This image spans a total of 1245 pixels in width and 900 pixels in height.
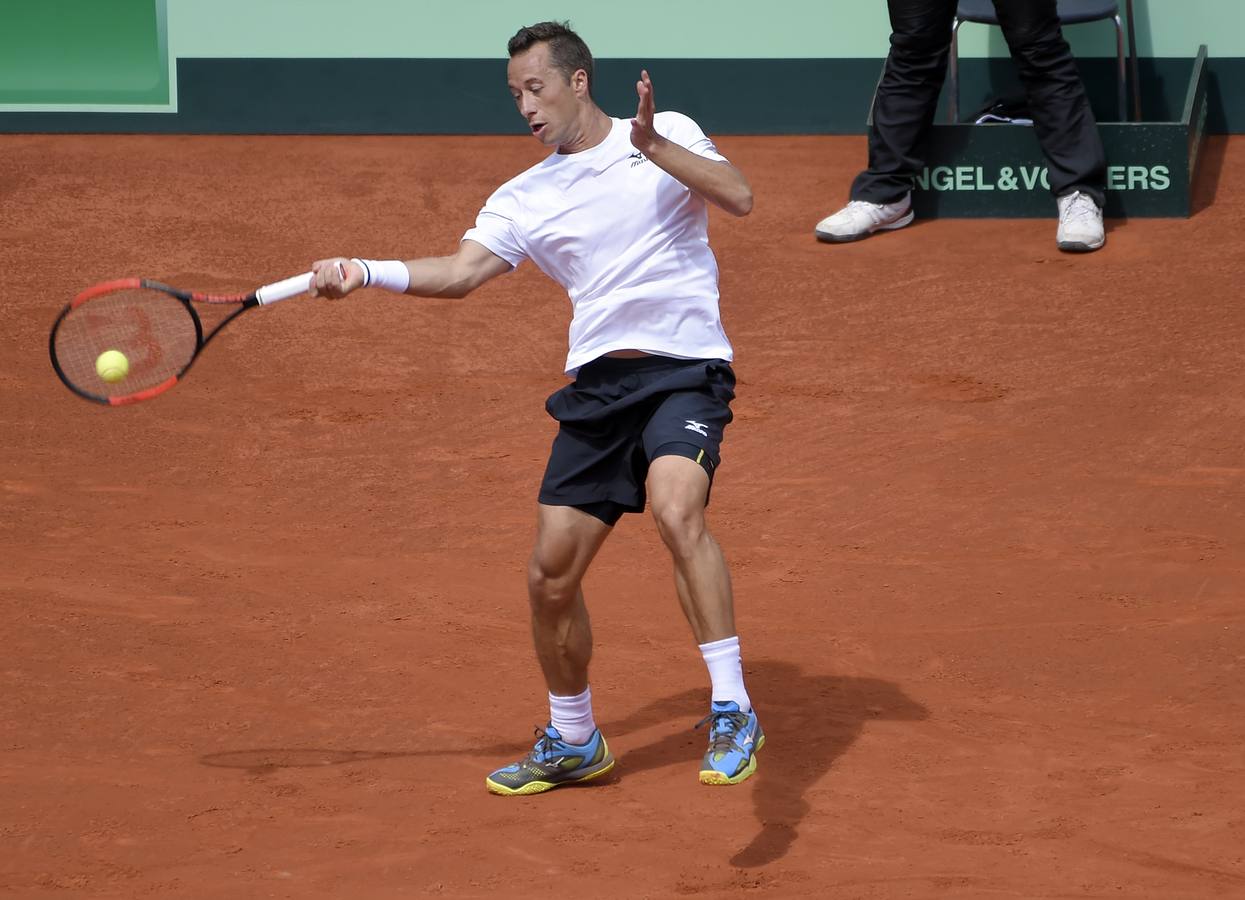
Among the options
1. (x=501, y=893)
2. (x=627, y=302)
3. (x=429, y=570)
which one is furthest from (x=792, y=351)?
(x=501, y=893)

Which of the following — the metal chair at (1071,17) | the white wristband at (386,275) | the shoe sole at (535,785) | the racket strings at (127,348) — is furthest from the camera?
the metal chair at (1071,17)

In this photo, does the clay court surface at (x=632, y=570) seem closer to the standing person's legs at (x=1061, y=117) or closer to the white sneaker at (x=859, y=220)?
the white sneaker at (x=859, y=220)

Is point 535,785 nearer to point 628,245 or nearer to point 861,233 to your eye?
point 628,245

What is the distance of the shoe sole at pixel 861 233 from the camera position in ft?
31.1

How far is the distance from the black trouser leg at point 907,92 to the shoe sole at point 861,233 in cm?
16

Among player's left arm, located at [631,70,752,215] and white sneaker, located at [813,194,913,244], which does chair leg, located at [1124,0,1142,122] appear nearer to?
white sneaker, located at [813,194,913,244]

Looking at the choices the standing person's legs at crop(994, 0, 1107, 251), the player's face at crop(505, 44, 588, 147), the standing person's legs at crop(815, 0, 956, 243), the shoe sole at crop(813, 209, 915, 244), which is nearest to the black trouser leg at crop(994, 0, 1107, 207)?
the standing person's legs at crop(994, 0, 1107, 251)

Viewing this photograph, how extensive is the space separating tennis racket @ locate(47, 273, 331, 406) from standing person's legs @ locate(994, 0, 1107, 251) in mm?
4782

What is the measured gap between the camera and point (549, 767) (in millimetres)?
5023

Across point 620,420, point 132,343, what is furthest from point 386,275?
point 132,343

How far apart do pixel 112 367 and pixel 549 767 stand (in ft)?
5.64

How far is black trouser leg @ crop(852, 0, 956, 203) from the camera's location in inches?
358

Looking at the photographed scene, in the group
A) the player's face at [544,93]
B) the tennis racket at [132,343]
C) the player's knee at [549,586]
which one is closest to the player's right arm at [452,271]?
the tennis racket at [132,343]

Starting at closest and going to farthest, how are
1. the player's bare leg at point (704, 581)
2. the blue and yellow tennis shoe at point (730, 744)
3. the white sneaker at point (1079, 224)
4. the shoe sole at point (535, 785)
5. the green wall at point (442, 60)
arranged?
the blue and yellow tennis shoe at point (730, 744) < the player's bare leg at point (704, 581) < the shoe sole at point (535, 785) < the white sneaker at point (1079, 224) < the green wall at point (442, 60)
